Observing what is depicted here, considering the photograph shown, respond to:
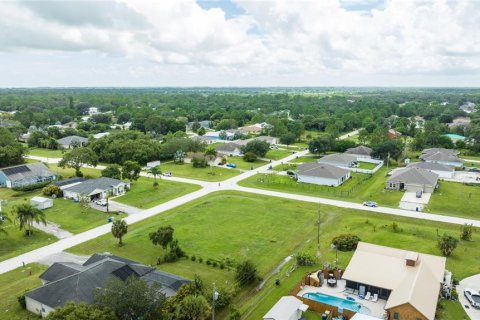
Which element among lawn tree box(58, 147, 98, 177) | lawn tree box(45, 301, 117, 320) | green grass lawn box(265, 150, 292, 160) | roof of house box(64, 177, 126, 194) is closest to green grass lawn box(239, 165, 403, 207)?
green grass lawn box(265, 150, 292, 160)

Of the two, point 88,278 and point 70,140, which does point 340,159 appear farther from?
point 70,140

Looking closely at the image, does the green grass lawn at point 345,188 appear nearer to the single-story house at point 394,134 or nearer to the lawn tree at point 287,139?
the lawn tree at point 287,139

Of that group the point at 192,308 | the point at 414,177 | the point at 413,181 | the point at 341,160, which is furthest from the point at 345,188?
the point at 192,308

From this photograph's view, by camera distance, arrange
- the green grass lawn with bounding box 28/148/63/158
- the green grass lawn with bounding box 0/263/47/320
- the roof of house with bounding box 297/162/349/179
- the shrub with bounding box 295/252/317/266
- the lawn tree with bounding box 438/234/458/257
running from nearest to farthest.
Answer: the green grass lawn with bounding box 0/263/47/320 → the shrub with bounding box 295/252/317/266 → the lawn tree with bounding box 438/234/458/257 → the roof of house with bounding box 297/162/349/179 → the green grass lawn with bounding box 28/148/63/158

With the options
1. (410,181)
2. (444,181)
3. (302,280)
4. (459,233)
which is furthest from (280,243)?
(444,181)

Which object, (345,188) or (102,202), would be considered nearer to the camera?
(102,202)

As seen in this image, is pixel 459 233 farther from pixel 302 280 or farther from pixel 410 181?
pixel 302 280

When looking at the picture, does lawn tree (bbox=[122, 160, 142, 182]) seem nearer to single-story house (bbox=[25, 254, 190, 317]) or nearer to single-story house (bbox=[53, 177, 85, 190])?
single-story house (bbox=[53, 177, 85, 190])

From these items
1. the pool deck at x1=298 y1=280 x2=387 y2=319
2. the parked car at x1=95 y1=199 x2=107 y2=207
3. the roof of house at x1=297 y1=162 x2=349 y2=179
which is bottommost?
the pool deck at x1=298 y1=280 x2=387 y2=319
